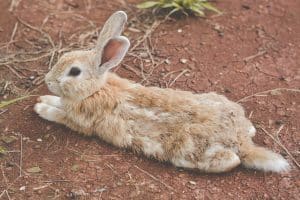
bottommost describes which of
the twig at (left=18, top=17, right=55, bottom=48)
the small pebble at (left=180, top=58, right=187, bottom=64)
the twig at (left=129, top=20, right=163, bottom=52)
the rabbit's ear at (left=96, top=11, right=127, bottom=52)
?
the small pebble at (left=180, top=58, right=187, bottom=64)

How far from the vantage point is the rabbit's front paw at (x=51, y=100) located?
18.9 ft

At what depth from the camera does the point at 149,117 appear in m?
5.12

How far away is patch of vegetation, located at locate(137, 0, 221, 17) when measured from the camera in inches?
274

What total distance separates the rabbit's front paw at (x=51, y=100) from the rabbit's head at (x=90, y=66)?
1.32 feet

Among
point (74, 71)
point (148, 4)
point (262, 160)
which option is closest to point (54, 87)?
point (74, 71)

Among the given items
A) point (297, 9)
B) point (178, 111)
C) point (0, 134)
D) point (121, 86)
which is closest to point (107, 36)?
point (121, 86)

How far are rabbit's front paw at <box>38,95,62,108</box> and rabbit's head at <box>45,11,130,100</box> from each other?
0.40m

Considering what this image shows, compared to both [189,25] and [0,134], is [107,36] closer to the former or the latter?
[0,134]

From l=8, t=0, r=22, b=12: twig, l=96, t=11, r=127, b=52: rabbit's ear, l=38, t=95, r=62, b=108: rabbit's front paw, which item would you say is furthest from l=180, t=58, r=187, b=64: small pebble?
l=8, t=0, r=22, b=12: twig

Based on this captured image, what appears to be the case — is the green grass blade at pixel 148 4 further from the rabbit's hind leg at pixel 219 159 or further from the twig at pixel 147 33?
the rabbit's hind leg at pixel 219 159

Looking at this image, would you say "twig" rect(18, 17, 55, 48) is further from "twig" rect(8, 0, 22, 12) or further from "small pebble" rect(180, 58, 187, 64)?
"small pebble" rect(180, 58, 187, 64)

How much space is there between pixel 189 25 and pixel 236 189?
8.60ft

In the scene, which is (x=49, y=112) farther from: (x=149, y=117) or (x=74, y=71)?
(x=149, y=117)

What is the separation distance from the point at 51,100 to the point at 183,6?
218 centimetres
